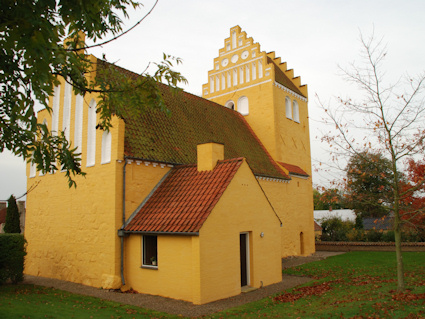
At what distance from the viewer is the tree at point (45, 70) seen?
3.69 meters

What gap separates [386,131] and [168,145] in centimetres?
908

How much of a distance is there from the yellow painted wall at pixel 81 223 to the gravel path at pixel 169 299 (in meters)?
0.51

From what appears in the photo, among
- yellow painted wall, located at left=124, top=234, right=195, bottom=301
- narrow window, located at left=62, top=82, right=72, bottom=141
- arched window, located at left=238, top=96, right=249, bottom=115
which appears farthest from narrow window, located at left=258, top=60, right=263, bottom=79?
yellow painted wall, located at left=124, top=234, right=195, bottom=301

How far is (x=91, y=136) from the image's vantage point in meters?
14.9

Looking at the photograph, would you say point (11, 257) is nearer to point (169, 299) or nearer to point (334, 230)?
point (169, 299)

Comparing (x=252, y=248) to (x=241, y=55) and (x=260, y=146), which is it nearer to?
(x=260, y=146)

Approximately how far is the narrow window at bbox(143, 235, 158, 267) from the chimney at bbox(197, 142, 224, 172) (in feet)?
11.0

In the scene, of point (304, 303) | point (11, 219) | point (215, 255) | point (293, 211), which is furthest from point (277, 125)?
point (11, 219)

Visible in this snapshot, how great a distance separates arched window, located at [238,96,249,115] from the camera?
25695 millimetres

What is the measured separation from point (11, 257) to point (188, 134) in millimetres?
9499

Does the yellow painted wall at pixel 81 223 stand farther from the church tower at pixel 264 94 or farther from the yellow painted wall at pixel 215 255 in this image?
the church tower at pixel 264 94

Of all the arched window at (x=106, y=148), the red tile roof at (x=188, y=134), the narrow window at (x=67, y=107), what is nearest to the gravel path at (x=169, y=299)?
the arched window at (x=106, y=148)

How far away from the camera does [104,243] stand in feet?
44.0

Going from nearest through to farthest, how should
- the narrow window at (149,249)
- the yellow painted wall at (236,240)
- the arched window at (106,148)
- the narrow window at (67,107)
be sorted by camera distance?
the yellow painted wall at (236,240)
the narrow window at (149,249)
the arched window at (106,148)
the narrow window at (67,107)
